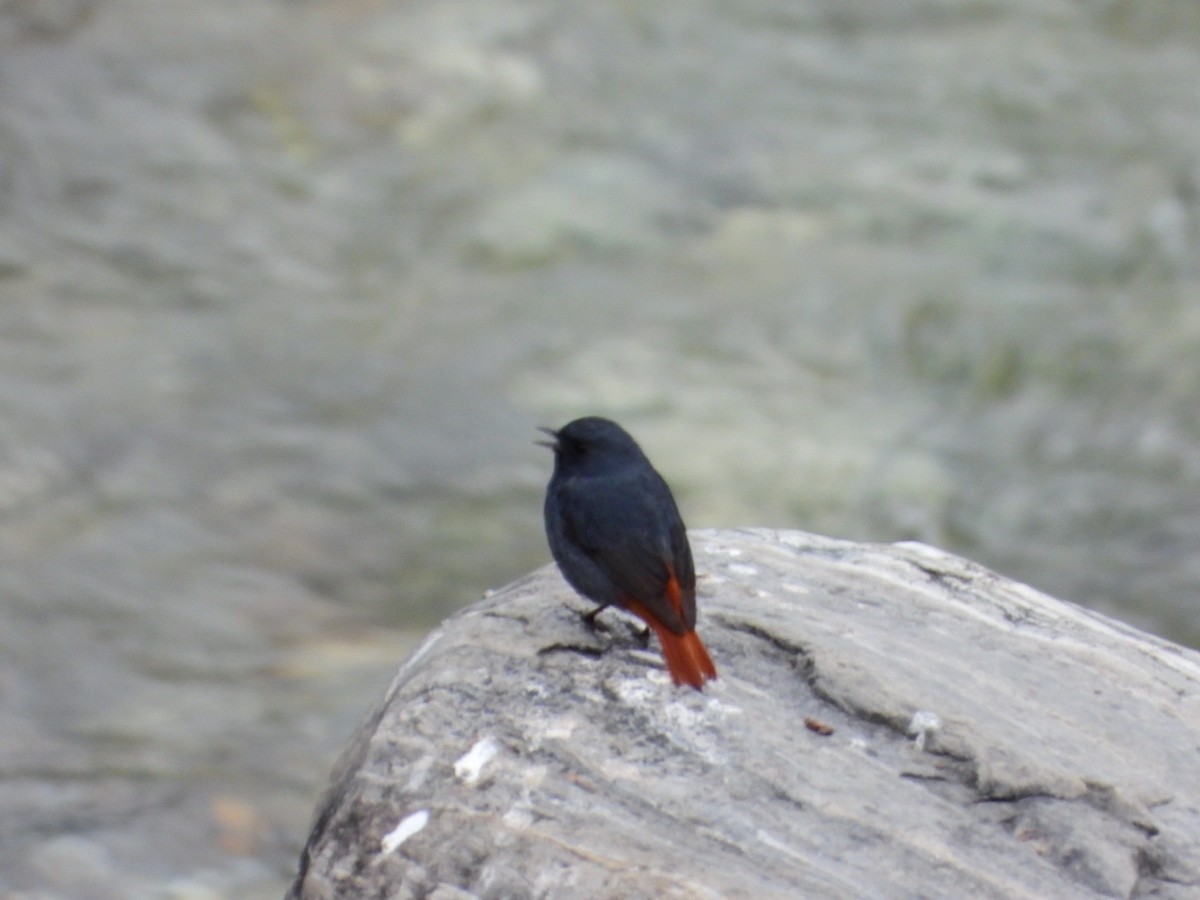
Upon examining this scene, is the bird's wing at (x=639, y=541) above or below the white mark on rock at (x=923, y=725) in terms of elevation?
above

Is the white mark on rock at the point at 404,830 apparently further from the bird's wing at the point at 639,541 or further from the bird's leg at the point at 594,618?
the bird's leg at the point at 594,618

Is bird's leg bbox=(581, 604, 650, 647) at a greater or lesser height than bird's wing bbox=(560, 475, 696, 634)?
lesser

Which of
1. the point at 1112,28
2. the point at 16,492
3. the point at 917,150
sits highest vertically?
the point at 1112,28

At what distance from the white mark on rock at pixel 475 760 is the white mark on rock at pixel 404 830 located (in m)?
0.10

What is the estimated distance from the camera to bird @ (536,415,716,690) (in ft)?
10.7

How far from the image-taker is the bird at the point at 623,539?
3.28 m

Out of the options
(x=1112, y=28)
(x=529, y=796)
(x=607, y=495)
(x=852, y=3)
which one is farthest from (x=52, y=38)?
(x=529, y=796)

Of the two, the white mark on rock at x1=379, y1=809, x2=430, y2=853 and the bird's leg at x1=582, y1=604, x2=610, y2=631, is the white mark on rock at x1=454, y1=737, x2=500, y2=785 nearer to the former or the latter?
the white mark on rock at x1=379, y1=809, x2=430, y2=853

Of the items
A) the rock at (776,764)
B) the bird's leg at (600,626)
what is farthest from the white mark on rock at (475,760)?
the bird's leg at (600,626)

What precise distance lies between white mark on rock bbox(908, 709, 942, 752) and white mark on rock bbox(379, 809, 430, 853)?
3.24 feet

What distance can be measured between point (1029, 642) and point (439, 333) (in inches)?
231

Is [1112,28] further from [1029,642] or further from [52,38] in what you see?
[1029,642]

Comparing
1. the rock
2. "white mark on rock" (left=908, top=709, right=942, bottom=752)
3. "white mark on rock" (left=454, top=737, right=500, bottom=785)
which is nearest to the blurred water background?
→ the rock

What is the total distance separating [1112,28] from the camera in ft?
38.2
